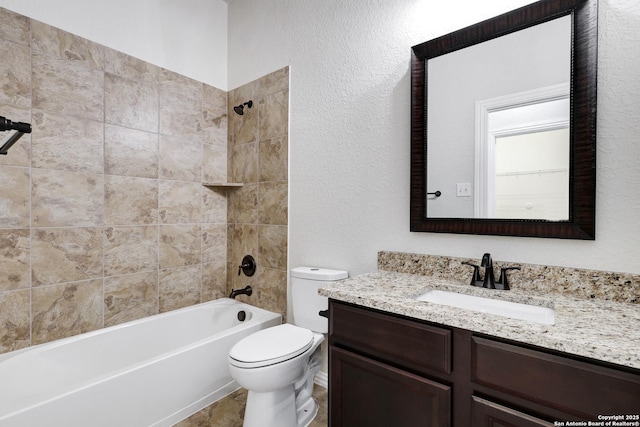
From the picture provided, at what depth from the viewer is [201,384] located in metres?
1.79

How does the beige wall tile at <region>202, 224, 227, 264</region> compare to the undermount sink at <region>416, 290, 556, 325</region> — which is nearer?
the undermount sink at <region>416, 290, 556, 325</region>

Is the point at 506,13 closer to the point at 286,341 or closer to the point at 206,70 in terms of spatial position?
the point at 286,341

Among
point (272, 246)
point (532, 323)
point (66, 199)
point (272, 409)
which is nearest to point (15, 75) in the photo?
point (66, 199)

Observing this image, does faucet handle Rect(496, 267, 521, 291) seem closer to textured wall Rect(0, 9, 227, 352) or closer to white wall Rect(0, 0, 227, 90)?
textured wall Rect(0, 9, 227, 352)

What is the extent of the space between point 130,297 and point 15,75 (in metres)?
1.41

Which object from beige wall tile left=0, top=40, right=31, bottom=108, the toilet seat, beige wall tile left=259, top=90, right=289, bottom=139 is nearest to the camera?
the toilet seat

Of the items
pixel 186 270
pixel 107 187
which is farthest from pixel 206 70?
pixel 186 270

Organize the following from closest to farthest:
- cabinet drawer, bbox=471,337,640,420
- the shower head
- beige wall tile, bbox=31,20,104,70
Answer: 1. cabinet drawer, bbox=471,337,640,420
2. beige wall tile, bbox=31,20,104,70
3. the shower head

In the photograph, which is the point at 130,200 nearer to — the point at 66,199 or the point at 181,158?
the point at 66,199

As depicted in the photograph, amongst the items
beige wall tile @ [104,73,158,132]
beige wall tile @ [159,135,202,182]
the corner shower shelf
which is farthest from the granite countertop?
beige wall tile @ [104,73,158,132]

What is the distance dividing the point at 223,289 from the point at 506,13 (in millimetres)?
2578

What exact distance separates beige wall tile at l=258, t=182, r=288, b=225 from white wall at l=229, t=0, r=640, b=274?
0.26 feet

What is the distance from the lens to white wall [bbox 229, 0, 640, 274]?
44.6 inches

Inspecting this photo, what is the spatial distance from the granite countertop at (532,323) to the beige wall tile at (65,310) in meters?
1.57
